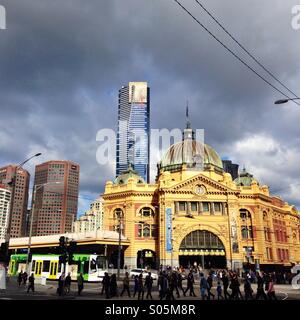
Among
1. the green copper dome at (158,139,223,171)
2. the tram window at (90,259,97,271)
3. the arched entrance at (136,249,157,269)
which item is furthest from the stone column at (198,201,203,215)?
the tram window at (90,259,97,271)

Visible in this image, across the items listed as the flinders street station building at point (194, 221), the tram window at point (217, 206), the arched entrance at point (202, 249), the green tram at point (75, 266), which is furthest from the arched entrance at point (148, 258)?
the green tram at point (75, 266)

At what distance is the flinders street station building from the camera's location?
6244cm

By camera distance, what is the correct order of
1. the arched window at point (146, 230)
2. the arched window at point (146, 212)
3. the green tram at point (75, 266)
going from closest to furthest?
1. the green tram at point (75, 266)
2. the arched window at point (146, 230)
3. the arched window at point (146, 212)

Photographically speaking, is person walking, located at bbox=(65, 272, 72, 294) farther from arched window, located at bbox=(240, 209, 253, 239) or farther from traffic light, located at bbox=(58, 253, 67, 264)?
arched window, located at bbox=(240, 209, 253, 239)

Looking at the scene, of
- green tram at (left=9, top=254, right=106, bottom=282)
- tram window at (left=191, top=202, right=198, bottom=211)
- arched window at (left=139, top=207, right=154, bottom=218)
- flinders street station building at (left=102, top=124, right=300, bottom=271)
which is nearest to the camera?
green tram at (left=9, top=254, right=106, bottom=282)

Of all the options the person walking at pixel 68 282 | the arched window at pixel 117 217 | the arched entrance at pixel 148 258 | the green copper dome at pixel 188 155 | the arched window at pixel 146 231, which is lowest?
the person walking at pixel 68 282

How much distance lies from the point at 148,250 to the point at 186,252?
7.26m

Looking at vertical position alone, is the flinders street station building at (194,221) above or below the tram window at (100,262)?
above

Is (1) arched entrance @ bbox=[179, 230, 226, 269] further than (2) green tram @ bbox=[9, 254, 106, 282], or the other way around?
(1) arched entrance @ bbox=[179, 230, 226, 269]

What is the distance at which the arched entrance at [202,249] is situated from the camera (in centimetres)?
6219

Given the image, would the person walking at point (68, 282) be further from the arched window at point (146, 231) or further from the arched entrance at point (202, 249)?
the arched window at point (146, 231)

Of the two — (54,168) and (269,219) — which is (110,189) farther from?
(54,168)

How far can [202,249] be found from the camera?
62312 millimetres

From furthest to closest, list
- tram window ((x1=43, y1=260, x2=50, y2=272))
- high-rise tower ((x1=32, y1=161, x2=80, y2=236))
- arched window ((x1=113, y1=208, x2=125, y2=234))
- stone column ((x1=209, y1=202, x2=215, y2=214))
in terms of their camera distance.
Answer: high-rise tower ((x1=32, y1=161, x2=80, y2=236)), arched window ((x1=113, y1=208, x2=125, y2=234)), stone column ((x1=209, y1=202, x2=215, y2=214)), tram window ((x1=43, y1=260, x2=50, y2=272))
